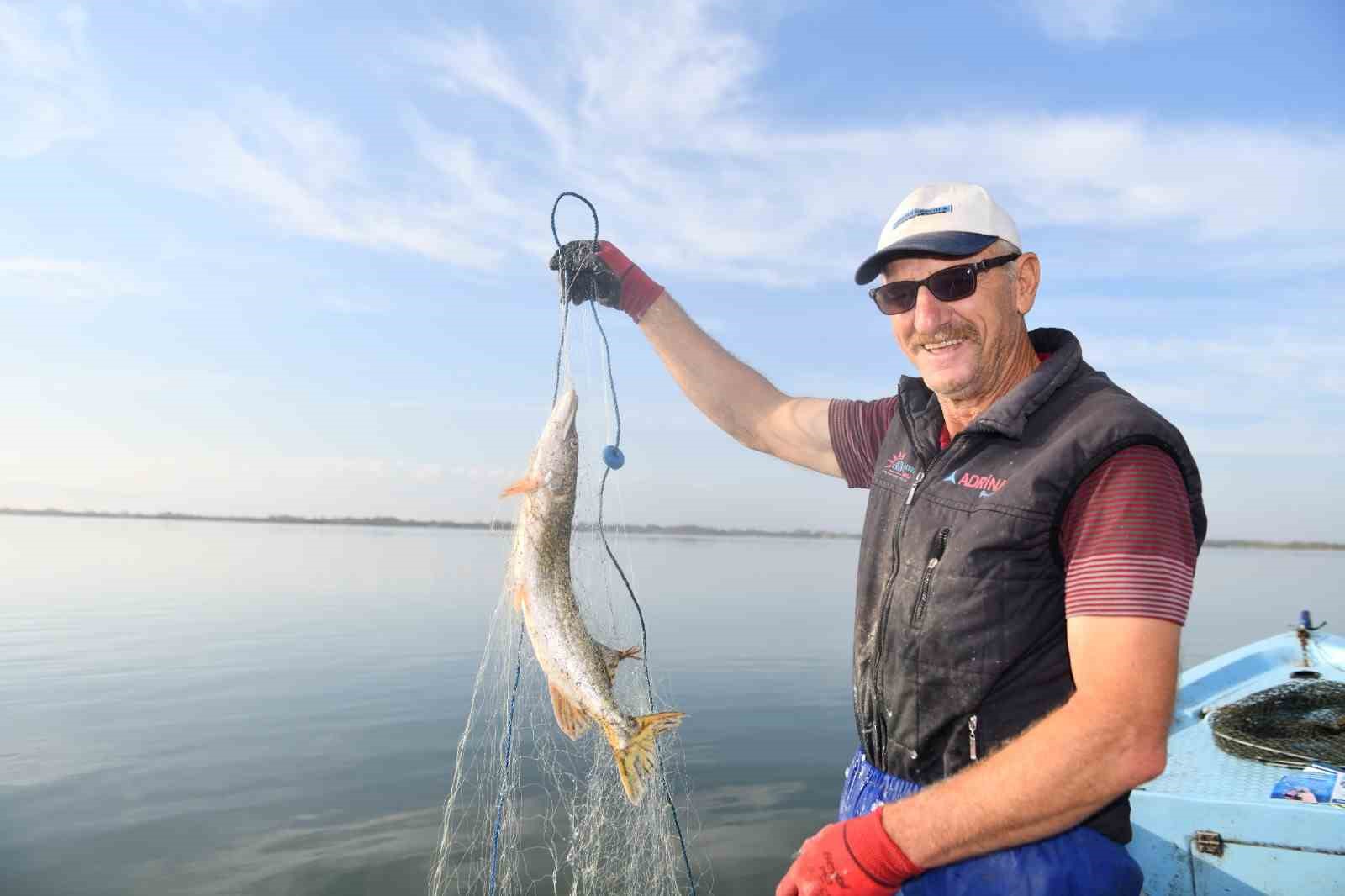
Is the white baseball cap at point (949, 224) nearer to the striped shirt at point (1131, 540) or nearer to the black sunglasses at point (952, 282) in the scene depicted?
the black sunglasses at point (952, 282)

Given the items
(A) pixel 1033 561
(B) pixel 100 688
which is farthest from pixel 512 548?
(B) pixel 100 688

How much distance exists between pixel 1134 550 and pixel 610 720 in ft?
8.27

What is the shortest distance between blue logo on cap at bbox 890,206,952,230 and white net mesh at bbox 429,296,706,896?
2381 millimetres

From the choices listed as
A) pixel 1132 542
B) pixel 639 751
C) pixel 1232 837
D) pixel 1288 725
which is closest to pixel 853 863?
pixel 1132 542

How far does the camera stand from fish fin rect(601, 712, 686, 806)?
4.05 meters

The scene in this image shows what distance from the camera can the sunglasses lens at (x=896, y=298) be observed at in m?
3.39

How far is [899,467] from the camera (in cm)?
344

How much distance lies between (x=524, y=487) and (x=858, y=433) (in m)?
1.62

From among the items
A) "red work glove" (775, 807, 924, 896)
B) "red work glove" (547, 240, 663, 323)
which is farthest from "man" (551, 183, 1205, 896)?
"red work glove" (547, 240, 663, 323)

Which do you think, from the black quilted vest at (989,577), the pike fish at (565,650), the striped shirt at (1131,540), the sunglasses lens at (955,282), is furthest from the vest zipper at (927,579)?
→ the pike fish at (565,650)

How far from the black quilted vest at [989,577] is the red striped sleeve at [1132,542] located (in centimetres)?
6

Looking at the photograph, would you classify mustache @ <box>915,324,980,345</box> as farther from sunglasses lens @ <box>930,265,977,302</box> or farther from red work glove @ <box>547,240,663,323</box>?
red work glove @ <box>547,240,663,323</box>

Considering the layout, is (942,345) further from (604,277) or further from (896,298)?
(604,277)

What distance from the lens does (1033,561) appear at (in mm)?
2703
